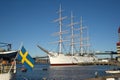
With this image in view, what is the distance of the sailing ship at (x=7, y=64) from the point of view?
85.6 feet

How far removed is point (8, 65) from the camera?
27281mm

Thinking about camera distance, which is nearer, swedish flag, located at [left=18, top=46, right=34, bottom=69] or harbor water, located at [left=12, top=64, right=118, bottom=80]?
swedish flag, located at [left=18, top=46, right=34, bottom=69]

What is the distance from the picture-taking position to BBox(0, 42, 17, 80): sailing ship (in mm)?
26094

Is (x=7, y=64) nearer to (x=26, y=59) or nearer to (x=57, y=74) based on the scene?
(x=26, y=59)

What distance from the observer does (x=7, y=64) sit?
2717 centimetres

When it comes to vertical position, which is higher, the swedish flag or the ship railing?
the swedish flag

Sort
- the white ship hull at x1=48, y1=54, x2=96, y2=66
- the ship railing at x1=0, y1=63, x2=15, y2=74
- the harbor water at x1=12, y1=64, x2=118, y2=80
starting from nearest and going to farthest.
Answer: the ship railing at x1=0, y1=63, x2=15, y2=74
the harbor water at x1=12, y1=64, x2=118, y2=80
the white ship hull at x1=48, y1=54, x2=96, y2=66

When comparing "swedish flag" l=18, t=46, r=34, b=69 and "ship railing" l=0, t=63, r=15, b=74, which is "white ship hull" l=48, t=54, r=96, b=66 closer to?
"ship railing" l=0, t=63, r=15, b=74

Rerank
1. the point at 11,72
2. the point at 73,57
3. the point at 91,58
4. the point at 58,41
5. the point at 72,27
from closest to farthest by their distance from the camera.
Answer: the point at 11,72 < the point at 58,41 < the point at 73,57 < the point at 72,27 < the point at 91,58

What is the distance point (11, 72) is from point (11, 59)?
6.03 ft

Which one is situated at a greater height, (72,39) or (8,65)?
(72,39)

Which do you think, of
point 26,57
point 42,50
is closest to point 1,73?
point 26,57

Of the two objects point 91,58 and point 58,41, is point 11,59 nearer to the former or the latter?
point 58,41

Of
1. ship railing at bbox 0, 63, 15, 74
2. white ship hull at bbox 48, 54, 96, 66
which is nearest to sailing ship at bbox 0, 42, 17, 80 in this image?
ship railing at bbox 0, 63, 15, 74
